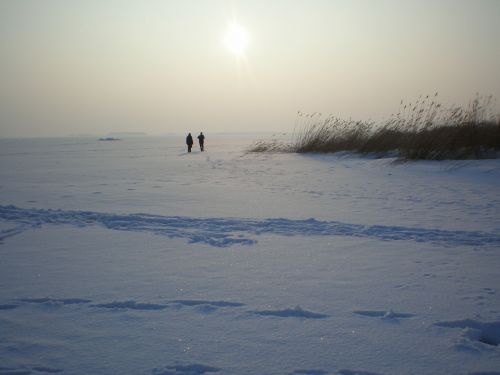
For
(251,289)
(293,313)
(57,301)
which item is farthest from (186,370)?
(57,301)

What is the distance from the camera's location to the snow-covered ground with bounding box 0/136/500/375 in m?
1.41

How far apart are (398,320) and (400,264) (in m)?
0.83

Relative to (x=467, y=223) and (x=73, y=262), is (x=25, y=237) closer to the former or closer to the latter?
(x=73, y=262)

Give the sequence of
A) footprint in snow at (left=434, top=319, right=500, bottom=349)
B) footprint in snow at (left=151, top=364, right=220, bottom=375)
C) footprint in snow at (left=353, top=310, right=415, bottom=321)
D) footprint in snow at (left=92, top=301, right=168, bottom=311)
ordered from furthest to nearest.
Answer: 1. footprint in snow at (left=92, top=301, right=168, bottom=311)
2. footprint in snow at (left=353, top=310, right=415, bottom=321)
3. footprint in snow at (left=434, top=319, right=500, bottom=349)
4. footprint in snow at (left=151, top=364, right=220, bottom=375)

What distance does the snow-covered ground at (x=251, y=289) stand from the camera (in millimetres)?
1412

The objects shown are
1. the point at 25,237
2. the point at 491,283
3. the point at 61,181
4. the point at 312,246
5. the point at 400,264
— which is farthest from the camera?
the point at 61,181

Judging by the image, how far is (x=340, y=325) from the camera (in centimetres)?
163

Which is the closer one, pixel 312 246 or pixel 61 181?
pixel 312 246

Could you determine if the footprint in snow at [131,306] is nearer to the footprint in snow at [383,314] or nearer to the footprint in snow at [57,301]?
the footprint in snow at [57,301]

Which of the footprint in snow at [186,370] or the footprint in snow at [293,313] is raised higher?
the footprint in snow at [293,313]

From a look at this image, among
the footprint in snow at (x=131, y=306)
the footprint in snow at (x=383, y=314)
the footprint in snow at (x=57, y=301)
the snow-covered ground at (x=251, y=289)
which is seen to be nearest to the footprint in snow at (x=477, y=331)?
the snow-covered ground at (x=251, y=289)

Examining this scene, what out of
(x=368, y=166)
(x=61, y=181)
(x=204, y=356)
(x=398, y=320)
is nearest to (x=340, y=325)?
(x=398, y=320)

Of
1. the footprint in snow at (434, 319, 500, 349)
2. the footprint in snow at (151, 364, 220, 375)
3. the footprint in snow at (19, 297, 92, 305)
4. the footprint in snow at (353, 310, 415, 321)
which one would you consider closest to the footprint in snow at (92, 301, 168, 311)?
the footprint in snow at (19, 297, 92, 305)

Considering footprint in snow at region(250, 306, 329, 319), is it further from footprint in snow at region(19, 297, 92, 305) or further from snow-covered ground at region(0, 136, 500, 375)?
footprint in snow at region(19, 297, 92, 305)
